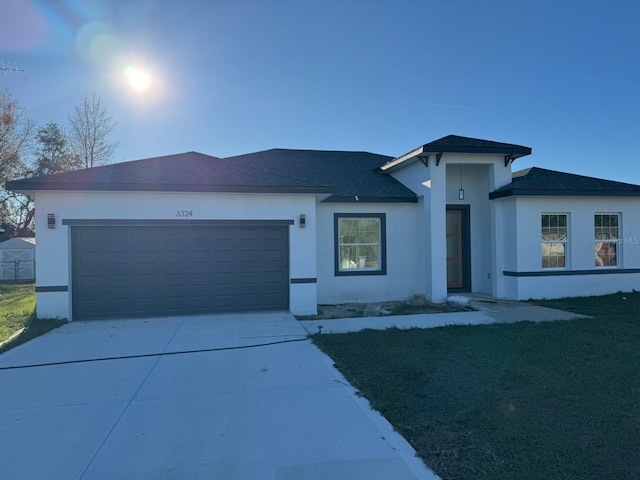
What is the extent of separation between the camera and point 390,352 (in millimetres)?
6484

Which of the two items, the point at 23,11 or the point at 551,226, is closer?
the point at 23,11

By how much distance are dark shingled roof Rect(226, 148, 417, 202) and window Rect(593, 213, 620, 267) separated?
5402mm

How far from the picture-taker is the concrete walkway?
853 cm

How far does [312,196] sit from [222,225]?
89.5 inches

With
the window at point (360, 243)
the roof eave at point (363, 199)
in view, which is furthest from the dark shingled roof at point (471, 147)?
the window at point (360, 243)

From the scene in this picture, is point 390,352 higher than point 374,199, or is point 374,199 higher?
point 374,199

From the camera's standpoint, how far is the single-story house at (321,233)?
946cm

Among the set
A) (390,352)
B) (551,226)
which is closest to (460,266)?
(551,226)

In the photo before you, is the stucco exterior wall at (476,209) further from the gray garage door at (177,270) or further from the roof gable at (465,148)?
the gray garage door at (177,270)

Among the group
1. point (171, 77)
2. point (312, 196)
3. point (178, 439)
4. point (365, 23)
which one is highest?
point (365, 23)

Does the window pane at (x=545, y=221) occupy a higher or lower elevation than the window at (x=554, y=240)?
higher

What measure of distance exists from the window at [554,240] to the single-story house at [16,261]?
2455 cm

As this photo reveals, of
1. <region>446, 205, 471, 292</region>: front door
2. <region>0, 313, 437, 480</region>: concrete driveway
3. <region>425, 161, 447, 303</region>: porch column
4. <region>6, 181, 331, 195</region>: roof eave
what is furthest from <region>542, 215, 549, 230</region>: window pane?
<region>0, 313, 437, 480</region>: concrete driveway

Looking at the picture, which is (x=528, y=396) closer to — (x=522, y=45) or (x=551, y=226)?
(x=551, y=226)
